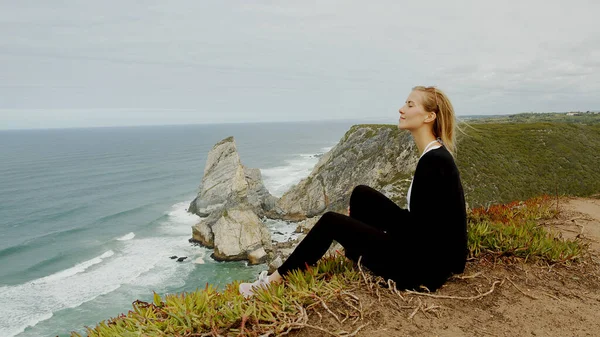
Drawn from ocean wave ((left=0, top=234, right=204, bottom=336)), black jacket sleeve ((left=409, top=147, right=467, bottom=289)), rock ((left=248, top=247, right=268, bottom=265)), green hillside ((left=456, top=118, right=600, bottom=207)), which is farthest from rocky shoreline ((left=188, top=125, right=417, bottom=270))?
black jacket sleeve ((left=409, top=147, right=467, bottom=289))

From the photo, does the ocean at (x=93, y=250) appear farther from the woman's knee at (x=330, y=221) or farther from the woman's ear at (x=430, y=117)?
the woman's ear at (x=430, y=117)

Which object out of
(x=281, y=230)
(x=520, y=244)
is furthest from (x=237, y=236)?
(x=520, y=244)

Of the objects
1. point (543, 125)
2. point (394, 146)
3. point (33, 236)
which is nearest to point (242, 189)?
point (394, 146)

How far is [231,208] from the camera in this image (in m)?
38.8

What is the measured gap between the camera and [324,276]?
4.25 metres

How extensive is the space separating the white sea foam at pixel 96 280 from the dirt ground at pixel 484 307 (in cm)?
2730

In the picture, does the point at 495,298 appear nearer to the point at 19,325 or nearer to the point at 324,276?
the point at 324,276

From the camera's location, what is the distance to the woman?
11.6ft

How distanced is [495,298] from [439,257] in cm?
92

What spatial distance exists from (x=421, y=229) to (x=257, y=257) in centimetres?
3036

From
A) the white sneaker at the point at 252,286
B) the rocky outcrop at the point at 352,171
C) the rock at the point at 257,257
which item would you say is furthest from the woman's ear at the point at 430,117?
the rocky outcrop at the point at 352,171

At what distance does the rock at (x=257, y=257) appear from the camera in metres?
32.6

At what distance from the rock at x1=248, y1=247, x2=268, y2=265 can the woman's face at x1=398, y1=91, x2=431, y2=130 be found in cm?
3019

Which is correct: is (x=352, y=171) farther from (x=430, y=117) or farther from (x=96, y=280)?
(x=430, y=117)
